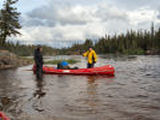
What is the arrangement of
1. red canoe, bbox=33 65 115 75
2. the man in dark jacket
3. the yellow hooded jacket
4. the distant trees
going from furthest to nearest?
the distant trees
the yellow hooded jacket
red canoe, bbox=33 65 115 75
the man in dark jacket

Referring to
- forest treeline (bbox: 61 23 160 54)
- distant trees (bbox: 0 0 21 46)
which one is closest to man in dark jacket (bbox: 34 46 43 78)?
distant trees (bbox: 0 0 21 46)

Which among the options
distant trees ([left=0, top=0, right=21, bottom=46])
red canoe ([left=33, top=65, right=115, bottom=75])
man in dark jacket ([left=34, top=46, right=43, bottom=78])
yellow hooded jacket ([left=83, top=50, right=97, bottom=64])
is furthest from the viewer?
distant trees ([left=0, top=0, right=21, bottom=46])

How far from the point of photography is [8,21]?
1554 inches

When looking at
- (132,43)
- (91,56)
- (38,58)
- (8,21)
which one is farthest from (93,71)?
(132,43)

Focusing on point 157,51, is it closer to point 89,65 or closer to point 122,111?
point 89,65

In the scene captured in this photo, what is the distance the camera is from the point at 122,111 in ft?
22.1

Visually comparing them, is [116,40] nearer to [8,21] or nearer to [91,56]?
[8,21]

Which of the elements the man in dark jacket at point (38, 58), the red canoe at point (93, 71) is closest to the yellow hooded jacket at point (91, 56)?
the red canoe at point (93, 71)

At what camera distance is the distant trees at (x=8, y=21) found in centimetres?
3916

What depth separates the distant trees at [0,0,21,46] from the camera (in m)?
39.2

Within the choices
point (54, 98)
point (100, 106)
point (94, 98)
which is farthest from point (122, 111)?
point (54, 98)

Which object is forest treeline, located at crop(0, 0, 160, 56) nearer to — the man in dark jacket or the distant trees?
the distant trees

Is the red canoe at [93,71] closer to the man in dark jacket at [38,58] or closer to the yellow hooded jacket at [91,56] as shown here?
the yellow hooded jacket at [91,56]

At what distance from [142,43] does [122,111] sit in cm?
10603
